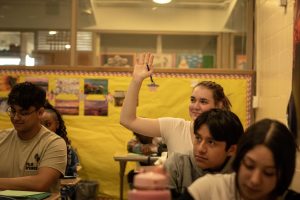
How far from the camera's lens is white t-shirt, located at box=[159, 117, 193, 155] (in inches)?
103

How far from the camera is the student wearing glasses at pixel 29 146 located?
2.44 meters

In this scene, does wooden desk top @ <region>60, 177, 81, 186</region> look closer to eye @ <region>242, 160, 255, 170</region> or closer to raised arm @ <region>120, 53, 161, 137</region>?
raised arm @ <region>120, 53, 161, 137</region>

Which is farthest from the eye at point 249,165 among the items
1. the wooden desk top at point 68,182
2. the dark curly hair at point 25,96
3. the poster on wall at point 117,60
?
the poster on wall at point 117,60

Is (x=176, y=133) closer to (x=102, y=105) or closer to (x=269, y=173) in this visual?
(x=269, y=173)

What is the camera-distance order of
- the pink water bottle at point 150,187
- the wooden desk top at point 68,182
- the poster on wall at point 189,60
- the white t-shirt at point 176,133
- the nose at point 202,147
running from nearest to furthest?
the pink water bottle at point 150,187, the nose at point 202,147, the white t-shirt at point 176,133, the wooden desk top at point 68,182, the poster on wall at point 189,60

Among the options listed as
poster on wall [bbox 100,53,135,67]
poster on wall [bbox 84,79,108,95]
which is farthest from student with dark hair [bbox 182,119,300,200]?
poster on wall [bbox 100,53,135,67]

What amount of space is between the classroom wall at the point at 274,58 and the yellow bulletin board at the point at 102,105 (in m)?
0.55

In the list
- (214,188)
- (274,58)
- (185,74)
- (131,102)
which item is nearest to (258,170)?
(214,188)

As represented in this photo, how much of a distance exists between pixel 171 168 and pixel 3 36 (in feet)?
13.5

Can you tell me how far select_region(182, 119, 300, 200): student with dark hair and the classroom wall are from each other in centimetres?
152

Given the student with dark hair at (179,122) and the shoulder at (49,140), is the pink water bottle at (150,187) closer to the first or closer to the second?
the student with dark hair at (179,122)

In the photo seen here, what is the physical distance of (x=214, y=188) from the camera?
138 cm

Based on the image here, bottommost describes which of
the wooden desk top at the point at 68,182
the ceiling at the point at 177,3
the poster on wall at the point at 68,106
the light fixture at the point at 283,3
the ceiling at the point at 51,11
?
the wooden desk top at the point at 68,182

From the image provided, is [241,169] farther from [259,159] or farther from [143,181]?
[143,181]
